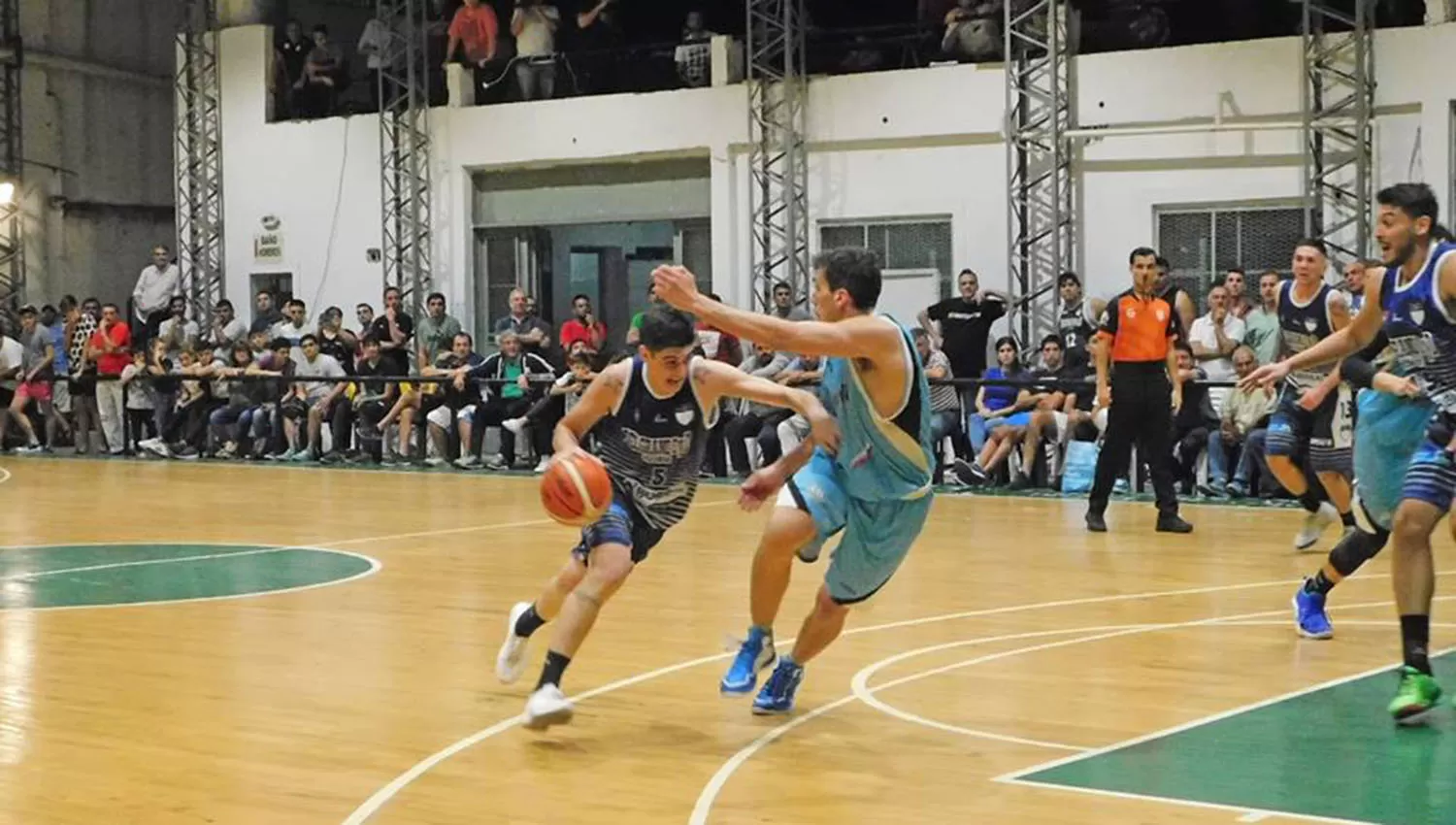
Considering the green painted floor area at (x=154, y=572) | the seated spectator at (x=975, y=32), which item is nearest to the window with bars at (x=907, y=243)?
the seated spectator at (x=975, y=32)

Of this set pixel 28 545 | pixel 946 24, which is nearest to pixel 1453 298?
pixel 28 545

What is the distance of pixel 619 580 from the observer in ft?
23.0

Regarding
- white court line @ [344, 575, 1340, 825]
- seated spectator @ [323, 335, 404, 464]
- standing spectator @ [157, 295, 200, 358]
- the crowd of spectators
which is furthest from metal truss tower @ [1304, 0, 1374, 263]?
standing spectator @ [157, 295, 200, 358]

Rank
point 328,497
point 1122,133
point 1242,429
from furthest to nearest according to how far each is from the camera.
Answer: point 1122,133, point 328,497, point 1242,429

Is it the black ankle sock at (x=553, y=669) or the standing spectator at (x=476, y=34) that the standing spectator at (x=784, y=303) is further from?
the black ankle sock at (x=553, y=669)

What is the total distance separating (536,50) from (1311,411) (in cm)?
1399

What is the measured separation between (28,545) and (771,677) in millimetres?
7793

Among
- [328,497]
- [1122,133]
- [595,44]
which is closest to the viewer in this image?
[328,497]

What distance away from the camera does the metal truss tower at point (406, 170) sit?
2372 centimetres

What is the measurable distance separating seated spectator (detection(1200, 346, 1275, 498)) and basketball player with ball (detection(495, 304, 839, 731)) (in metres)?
9.05

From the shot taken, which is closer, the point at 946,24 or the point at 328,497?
the point at 328,497

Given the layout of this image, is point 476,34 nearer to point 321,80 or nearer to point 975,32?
point 321,80

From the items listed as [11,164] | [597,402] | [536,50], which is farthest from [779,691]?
[11,164]

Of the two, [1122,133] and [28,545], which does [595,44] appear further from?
[28,545]
